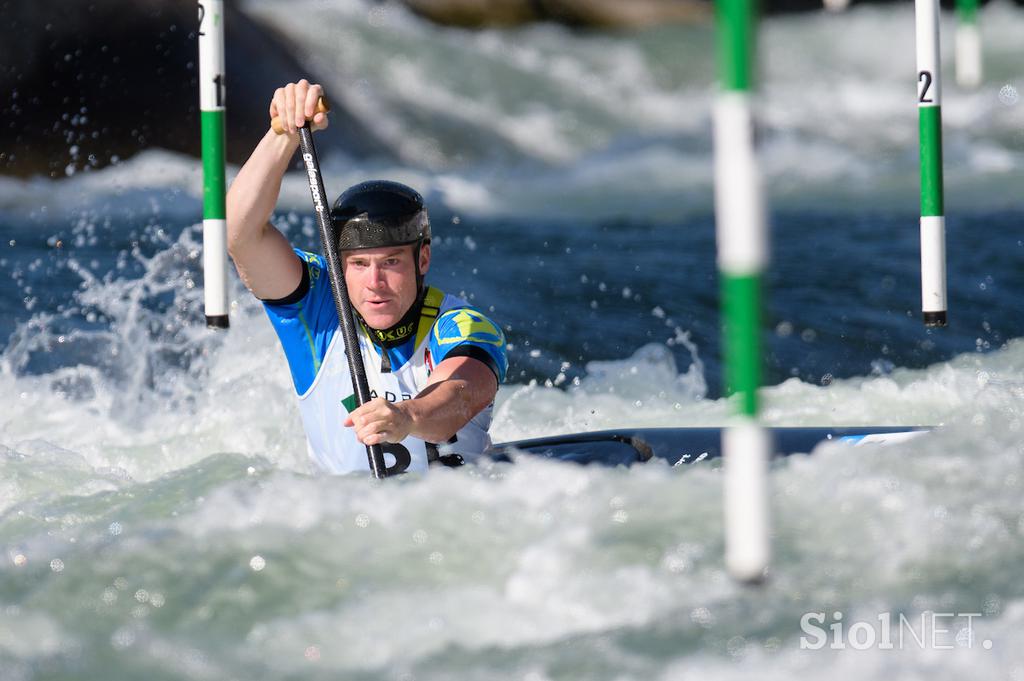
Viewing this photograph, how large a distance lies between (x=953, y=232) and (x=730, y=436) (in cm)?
852

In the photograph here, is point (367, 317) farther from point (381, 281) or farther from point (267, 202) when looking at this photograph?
point (267, 202)

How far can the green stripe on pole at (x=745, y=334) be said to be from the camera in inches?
89.4

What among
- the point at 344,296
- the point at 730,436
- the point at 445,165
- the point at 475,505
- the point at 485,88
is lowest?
the point at 475,505

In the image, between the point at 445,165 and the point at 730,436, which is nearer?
the point at 730,436

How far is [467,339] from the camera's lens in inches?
144

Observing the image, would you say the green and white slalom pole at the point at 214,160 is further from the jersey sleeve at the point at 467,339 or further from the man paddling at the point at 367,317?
the jersey sleeve at the point at 467,339

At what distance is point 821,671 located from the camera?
247 centimetres

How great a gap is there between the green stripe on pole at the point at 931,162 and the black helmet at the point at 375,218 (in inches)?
78.7

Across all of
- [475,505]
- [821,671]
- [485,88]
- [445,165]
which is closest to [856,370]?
[475,505]

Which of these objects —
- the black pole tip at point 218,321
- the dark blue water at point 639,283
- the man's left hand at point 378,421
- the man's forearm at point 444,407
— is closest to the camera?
the man's left hand at point 378,421

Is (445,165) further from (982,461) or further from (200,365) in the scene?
(982,461)

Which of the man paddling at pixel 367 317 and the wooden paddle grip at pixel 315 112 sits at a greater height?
the wooden paddle grip at pixel 315 112

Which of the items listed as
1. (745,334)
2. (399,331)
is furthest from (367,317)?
(745,334)

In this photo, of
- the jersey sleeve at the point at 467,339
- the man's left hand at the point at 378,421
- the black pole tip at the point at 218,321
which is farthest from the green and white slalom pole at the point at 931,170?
the black pole tip at the point at 218,321
